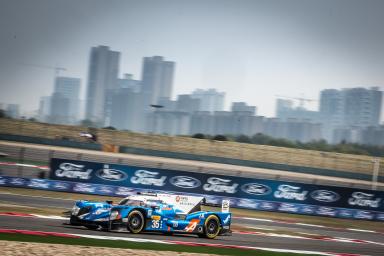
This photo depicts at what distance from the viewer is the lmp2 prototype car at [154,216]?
1661 centimetres

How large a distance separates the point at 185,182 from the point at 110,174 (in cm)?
414

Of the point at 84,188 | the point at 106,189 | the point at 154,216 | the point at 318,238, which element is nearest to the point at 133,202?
the point at 154,216

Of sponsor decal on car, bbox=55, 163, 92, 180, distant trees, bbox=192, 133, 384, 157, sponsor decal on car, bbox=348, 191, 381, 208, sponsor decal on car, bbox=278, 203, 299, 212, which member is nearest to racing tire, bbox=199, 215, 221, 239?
sponsor decal on car, bbox=55, 163, 92, 180

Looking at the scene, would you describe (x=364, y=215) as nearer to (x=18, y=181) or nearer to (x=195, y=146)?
(x=18, y=181)

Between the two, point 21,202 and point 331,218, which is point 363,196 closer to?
point 331,218

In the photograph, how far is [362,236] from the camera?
26.6 metres

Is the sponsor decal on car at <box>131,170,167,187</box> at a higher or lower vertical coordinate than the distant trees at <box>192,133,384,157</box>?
lower

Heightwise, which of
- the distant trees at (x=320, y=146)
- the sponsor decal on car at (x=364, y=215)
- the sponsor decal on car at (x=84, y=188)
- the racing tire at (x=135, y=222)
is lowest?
the sponsor decal on car at (x=364, y=215)

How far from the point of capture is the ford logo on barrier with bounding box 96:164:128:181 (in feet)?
103

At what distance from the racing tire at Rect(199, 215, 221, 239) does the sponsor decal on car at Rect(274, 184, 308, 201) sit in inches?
622

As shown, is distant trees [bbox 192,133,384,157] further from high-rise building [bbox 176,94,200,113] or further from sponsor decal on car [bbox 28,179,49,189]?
sponsor decal on car [bbox 28,179,49,189]

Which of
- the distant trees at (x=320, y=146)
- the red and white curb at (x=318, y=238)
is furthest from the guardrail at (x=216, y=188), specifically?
the distant trees at (x=320, y=146)

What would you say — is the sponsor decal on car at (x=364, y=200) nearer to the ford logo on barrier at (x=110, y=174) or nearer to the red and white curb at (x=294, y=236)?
the red and white curb at (x=294, y=236)

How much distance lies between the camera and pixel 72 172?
3130 cm
